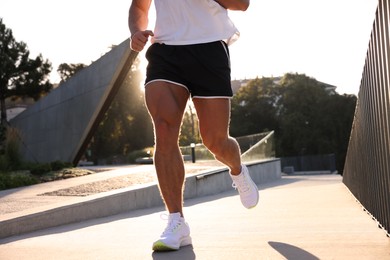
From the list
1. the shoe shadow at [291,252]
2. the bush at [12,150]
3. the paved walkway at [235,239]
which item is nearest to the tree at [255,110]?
the bush at [12,150]

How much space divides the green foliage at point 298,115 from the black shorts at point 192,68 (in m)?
51.0

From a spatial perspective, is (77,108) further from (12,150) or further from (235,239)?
(235,239)

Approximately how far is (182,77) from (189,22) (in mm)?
354

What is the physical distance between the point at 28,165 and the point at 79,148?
3135mm

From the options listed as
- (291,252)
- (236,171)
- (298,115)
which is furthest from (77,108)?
(298,115)

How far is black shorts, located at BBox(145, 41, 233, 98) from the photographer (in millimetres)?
3408

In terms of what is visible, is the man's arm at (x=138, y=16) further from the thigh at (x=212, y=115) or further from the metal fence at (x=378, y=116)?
the metal fence at (x=378, y=116)

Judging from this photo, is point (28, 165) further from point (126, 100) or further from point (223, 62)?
point (126, 100)

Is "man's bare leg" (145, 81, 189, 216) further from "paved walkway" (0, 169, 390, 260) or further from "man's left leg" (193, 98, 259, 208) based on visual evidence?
"paved walkway" (0, 169, 390, 260)

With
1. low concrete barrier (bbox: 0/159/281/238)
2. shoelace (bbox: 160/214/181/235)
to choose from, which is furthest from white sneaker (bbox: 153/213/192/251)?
low concrete barrier (bbox: 0/159/281/238)

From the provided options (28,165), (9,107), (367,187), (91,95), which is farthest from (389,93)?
(9,107)

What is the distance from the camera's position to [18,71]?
42469 millimetres

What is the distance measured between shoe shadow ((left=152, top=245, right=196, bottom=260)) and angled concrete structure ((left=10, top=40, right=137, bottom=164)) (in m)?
13.3

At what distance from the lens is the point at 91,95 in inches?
710
